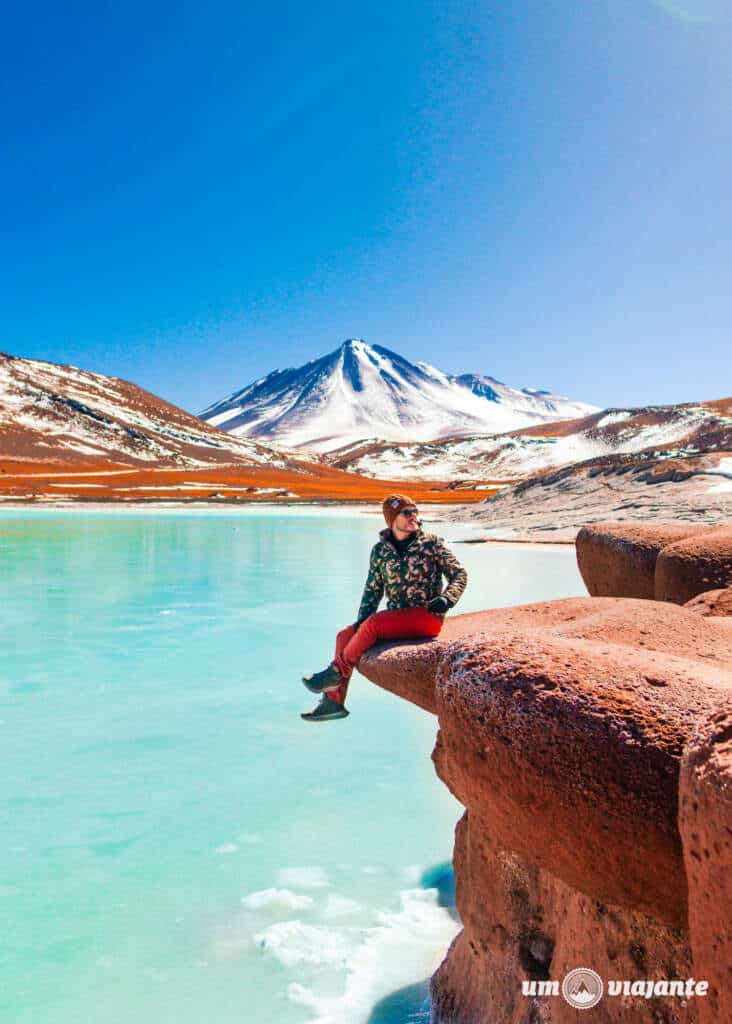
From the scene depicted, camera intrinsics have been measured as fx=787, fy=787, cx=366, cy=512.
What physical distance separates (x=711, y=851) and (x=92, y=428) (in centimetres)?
12107

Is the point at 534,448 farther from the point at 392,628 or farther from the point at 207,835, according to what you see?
the point at 392,628

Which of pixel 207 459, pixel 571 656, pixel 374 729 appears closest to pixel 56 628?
pixel 374 729

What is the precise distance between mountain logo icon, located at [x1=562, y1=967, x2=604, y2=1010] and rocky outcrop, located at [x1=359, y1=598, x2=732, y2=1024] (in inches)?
1.2

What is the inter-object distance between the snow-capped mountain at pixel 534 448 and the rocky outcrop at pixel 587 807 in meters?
103

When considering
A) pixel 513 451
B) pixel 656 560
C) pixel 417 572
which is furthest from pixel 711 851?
pixel 513 451

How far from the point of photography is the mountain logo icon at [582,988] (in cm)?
229

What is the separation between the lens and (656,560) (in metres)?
5.36

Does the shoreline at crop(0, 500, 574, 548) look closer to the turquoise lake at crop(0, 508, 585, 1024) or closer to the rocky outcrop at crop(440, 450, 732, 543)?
the rocky outcrop at crop(440, 450, 732, 543)

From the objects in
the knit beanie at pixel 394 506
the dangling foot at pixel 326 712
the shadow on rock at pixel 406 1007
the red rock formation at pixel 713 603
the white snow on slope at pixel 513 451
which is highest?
the white snow on slope at pixel 513 451

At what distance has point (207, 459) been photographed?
11525 centimetres

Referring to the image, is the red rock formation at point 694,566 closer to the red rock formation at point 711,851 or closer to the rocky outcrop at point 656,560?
the rocky outcrop at point 656,560

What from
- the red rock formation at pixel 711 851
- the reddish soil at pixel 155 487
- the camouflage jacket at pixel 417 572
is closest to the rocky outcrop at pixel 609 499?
the reddish soil at pixel 155 487

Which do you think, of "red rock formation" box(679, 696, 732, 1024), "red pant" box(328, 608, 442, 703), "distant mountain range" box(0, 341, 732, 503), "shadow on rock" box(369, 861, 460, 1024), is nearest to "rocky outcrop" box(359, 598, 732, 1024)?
"red rock formation" box(679, 696, 732, 1024)

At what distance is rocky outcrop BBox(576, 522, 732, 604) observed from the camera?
15.6 feet
